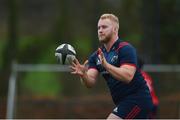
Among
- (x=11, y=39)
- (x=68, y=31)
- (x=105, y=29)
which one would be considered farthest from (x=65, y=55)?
(x=68, y=31)

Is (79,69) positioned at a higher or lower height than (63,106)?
higher

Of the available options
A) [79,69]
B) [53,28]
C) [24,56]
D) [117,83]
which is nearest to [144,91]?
[117,83]

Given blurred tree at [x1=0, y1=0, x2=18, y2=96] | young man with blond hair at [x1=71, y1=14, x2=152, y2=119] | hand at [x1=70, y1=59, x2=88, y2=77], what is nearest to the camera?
hand at [x1=70, y1=59, x2=88, y2=77]

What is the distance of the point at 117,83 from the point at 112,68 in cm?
58

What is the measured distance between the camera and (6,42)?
2153 cm

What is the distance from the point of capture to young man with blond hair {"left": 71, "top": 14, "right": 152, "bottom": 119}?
8.06 metres

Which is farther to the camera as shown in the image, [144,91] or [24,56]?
[24,56]

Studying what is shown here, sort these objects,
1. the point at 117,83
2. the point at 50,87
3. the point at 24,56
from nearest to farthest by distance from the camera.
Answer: the point at 117,83 → the point at 50,87 → the point at 24,56

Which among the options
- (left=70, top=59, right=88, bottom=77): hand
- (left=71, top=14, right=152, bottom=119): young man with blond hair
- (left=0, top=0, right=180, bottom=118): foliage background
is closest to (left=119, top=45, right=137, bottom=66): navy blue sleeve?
(left=71, top=14, right=152, bottom=119): young man with blond hair

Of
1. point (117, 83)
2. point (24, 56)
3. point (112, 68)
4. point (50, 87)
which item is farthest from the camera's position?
point (24, 56)

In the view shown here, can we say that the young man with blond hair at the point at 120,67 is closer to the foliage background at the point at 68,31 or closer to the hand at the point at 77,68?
the hand at the point at 77,68

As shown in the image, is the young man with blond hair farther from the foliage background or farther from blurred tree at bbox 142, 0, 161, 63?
blurred tree at bbox 142, 0, 161, 63

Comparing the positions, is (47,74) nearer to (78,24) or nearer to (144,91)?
(78,24)

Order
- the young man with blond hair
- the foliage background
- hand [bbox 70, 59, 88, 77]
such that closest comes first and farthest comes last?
hand [bbox 70, 59, 88, 77] < the young man with blond hair < the foliage background
